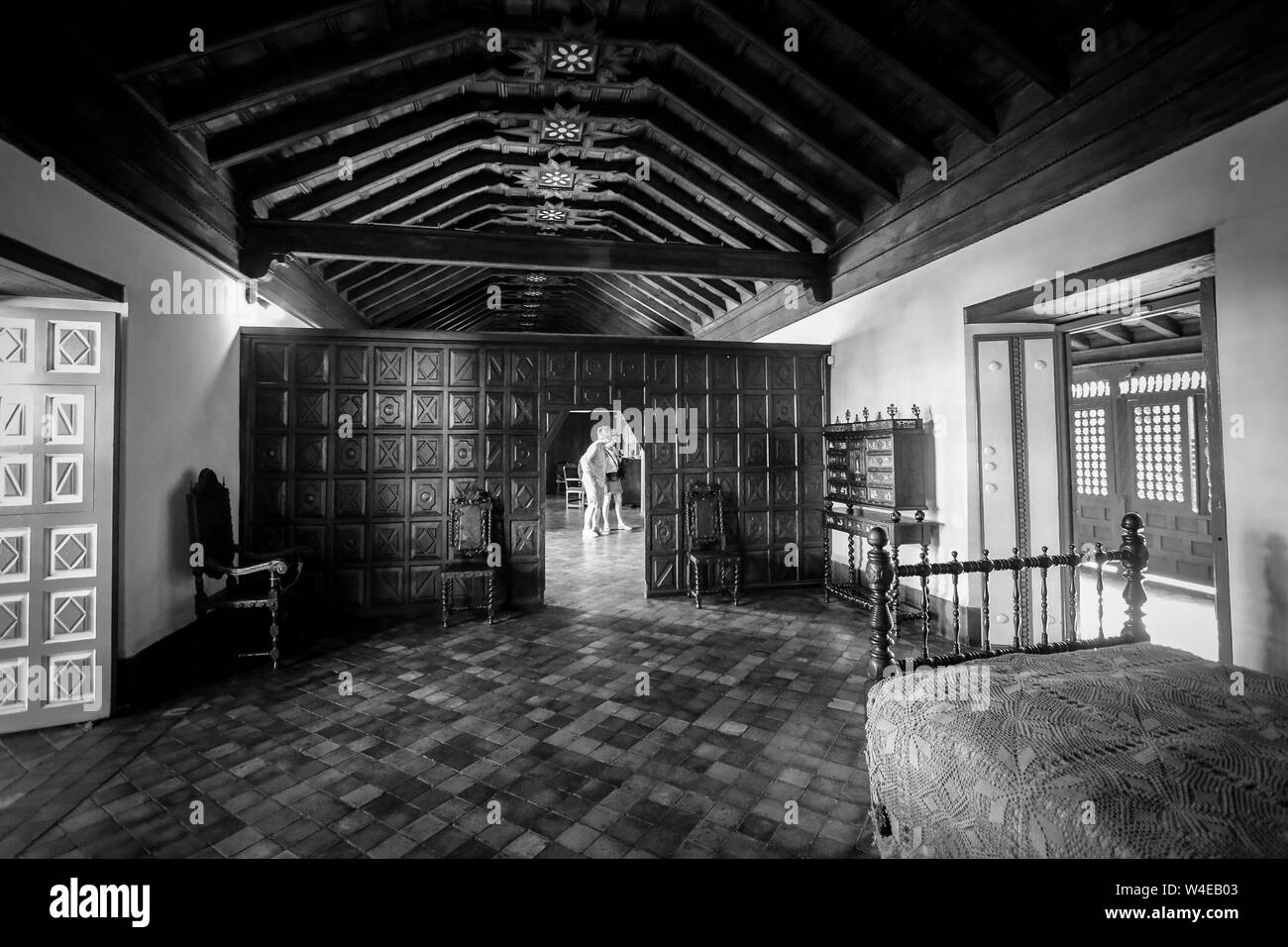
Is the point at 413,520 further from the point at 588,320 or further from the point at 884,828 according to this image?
the point at 588,320

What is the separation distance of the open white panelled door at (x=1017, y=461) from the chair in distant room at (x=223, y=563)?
632 centimetres

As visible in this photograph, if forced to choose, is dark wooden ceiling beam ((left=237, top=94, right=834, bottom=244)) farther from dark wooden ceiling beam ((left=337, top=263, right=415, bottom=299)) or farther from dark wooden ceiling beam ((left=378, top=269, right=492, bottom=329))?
dark wooden ceiling beam ((left=378, top=269, right=492, bottom=329))

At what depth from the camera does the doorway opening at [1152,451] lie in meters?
7.45

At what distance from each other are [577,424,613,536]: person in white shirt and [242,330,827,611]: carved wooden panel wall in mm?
4154

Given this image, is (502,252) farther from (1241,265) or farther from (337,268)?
(1241,265)

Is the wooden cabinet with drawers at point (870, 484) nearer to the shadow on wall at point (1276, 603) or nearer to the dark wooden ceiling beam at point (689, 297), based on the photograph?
the shadow on wall at point (1276, 603)

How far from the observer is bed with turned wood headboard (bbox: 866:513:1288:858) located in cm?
150

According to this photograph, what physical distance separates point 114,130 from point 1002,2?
6.28 meters

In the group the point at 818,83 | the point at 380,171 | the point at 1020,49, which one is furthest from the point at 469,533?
the point at 1020,49

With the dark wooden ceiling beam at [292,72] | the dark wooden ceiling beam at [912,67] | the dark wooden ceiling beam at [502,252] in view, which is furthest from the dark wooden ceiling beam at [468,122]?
the dark wooden ceiling beam at [912,67]

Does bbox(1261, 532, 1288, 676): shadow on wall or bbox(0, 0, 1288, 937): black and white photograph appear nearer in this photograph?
bbox(0, 0, 1288, 937): black and white photograph

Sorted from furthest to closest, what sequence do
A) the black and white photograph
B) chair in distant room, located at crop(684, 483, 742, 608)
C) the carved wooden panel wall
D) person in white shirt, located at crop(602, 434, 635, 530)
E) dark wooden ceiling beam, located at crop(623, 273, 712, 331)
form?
person in white shirt, located at crop(602, 434, 635, 530) → dark wooden ceiling beam, located at crop(623, 273, 712, 331) → chair in distant room, located at crop(684, 483, 742, 608) → the carved wooden panel wall → the black and white photograph

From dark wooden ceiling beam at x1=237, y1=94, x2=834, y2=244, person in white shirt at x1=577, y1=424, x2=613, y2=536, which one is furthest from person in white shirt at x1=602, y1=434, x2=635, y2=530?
dark wooden ceiling beam at x1=237, y1=94, x2=834, y2=244
